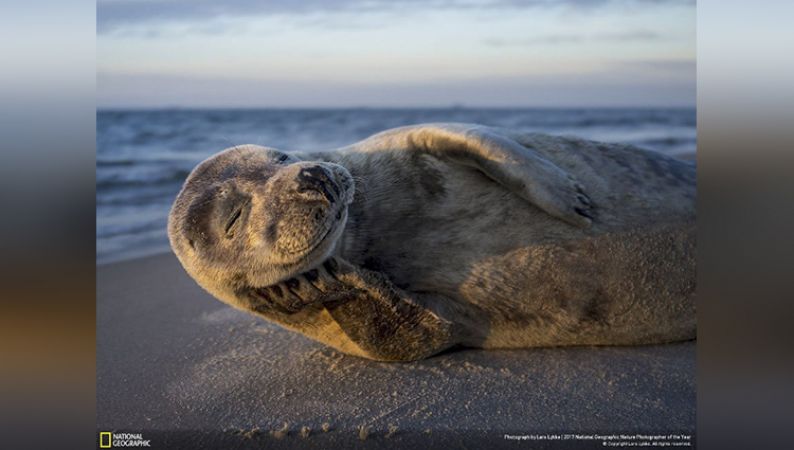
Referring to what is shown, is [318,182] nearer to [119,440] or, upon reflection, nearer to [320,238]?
[320,238]

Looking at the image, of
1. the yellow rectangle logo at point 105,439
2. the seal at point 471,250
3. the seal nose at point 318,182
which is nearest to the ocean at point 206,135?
the seal at point 471,250

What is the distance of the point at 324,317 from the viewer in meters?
3.87

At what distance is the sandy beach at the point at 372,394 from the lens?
3434 millimetres

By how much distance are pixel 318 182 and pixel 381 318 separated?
0.84 meters

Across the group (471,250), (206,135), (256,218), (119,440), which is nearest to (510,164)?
(471,250)

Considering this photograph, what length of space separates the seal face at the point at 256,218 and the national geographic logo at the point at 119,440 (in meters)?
0.69

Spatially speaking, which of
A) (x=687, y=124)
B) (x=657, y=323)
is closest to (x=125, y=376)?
(x=657, y=323)

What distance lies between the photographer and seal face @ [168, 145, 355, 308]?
3.33 meters

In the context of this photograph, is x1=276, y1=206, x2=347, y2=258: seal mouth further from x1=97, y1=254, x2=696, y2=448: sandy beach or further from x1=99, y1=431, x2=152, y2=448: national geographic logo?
x1=99, y1=431, x2=152, y2=448: national geographic logo

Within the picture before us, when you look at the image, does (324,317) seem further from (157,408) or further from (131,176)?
Result: (131,176)

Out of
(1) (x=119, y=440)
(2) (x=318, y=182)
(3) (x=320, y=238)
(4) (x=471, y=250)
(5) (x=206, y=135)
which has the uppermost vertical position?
(5) (x=206, y=135)

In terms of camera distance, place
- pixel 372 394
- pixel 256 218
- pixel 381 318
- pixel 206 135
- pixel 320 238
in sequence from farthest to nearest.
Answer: pixel 206 135
pixel 381 318
pixel 372 394
pixel 256 218
pixel 320 238

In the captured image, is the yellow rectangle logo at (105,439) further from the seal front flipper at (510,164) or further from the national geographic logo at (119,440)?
the seal front flipper at (510,164)

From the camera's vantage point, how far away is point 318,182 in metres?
3.34
